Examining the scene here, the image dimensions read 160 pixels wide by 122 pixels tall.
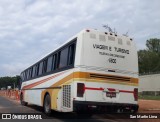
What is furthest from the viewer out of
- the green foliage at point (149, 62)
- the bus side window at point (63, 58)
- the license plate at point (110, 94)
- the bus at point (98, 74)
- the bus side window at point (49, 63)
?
the green foliage at point (149, 62)

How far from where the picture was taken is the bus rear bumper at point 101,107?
12469mm

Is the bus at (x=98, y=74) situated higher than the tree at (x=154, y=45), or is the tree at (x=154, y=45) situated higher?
the tree at (x=154, y=45)

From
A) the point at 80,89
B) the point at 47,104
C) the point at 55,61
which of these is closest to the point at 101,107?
the point at 80,89

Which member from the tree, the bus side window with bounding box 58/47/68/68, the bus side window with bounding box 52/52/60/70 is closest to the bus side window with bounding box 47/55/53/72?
the bus side window with bounding box 52/52/60/70

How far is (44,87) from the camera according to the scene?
1770cm


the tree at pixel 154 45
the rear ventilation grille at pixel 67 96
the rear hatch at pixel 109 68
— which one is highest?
the tree at pixel 154 45

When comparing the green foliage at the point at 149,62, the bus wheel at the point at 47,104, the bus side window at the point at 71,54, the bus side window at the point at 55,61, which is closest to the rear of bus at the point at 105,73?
the bus side window at the point at 71,54

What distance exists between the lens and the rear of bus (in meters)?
12.7

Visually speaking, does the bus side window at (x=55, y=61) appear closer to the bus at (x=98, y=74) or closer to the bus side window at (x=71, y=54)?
the bus at (x=98, y=74)

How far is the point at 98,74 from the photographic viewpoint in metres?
13.1

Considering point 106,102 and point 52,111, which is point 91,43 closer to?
point 106,102

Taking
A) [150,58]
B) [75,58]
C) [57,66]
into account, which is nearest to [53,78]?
[57,66]

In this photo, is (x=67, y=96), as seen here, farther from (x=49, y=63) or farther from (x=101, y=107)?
(x=49, y=63)

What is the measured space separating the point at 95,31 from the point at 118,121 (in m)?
4.22
